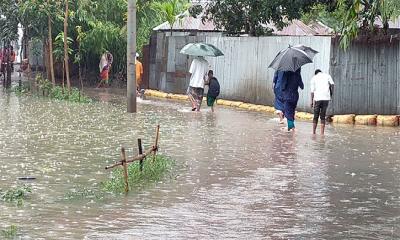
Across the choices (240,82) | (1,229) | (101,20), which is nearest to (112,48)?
(101,20)

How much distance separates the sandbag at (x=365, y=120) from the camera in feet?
73.3

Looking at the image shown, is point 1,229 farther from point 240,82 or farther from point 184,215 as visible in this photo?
point 240,82

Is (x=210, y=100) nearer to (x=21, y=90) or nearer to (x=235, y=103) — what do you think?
(x=235, y=103)

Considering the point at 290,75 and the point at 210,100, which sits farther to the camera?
the point at 210,100

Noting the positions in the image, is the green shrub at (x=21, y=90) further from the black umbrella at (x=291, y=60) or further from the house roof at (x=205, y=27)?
the black umbrella at (x=291, y=60)

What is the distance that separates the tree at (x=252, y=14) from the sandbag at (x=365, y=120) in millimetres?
4520

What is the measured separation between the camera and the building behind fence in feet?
75.0

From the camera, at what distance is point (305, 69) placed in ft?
80.4

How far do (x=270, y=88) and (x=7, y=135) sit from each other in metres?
10.6

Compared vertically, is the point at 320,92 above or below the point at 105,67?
below

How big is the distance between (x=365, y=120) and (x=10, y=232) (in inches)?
582

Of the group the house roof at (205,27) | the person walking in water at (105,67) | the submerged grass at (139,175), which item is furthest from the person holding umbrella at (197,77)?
the person walking in water at (105,67)

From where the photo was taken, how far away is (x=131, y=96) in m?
24.0

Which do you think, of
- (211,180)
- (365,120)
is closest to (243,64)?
(365,120)
